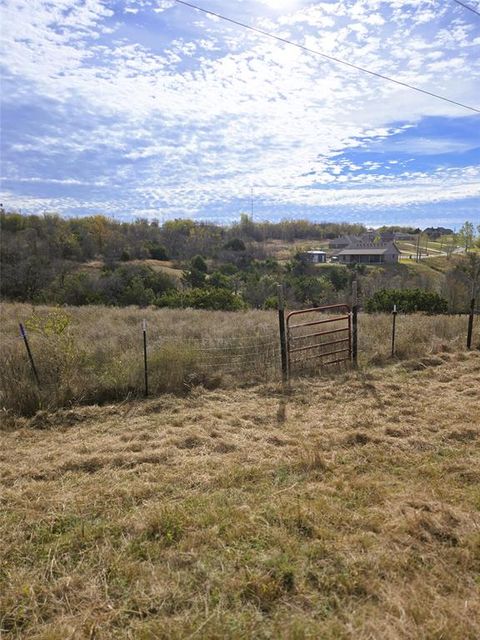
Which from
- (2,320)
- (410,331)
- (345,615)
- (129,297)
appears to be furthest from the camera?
(129,297)

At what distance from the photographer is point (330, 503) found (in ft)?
11.7

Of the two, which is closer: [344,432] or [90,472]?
[90,472]

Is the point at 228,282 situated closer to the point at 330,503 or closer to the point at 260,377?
the point at 260,377

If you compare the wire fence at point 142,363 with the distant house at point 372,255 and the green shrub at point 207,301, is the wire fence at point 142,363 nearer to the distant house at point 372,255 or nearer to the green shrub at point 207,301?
the green shrub at point 207,301

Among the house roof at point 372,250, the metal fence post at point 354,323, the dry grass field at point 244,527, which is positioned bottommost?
the dry grass field at point 244,527

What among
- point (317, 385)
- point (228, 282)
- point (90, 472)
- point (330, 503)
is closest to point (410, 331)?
point (317, 385)

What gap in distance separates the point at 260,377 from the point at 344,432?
285 centimetres

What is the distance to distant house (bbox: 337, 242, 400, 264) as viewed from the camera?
68.5 m

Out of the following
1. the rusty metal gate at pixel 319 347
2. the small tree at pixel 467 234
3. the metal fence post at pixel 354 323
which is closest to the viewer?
the rusty metal gate at pixel 319 347

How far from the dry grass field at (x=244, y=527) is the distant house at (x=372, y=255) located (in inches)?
2584

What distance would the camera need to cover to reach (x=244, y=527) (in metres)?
3.21

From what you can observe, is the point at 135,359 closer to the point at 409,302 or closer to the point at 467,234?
the point at 409,302

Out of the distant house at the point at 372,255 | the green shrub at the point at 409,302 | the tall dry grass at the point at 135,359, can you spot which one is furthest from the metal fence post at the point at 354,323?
the distant house at the point at 372,255

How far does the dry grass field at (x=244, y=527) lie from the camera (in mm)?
2404
